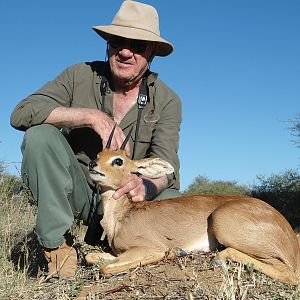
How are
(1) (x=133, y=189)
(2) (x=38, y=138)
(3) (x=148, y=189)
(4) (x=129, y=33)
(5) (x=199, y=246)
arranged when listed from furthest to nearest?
(4) (x=129, y=33), (3) (x=148, y=189), (1) (x=133, y=189), (5) (x=199, y=246), (2) (x=38, y=138)

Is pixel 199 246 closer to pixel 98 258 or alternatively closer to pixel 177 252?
pixel 177 252

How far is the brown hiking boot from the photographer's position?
5.54 m

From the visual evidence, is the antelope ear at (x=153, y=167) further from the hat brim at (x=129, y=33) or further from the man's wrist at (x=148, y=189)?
the hat brim at (x=129, y=33)

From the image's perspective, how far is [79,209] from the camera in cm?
→ 668

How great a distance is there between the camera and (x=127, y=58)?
6633 mm

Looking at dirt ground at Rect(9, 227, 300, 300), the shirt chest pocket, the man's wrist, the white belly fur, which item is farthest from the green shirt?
dirt ground at Rect(9, 227, 300, 300)

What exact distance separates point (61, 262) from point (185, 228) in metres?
1.24

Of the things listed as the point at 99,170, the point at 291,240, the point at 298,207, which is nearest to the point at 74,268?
the point at 99,170

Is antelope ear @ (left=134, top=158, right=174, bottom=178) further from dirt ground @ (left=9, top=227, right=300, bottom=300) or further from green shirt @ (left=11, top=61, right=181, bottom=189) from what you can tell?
dirt ground @ (left=9, top=227, right=300, bottom=300)

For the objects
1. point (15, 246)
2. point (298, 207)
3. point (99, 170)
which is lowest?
point (298, 207)

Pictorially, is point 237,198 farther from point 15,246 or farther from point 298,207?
point 298,207

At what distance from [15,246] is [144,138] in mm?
2163

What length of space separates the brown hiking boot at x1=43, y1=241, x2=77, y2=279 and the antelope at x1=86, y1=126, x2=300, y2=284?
250 millimetres

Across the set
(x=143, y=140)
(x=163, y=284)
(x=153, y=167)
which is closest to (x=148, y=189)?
(x=153, y=167)
